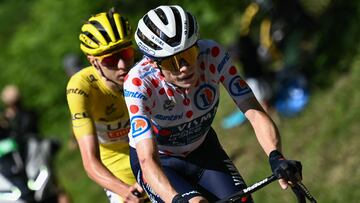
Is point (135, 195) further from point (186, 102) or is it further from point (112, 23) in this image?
point (112, 23)

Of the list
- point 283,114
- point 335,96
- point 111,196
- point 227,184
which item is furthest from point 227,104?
point 227,184

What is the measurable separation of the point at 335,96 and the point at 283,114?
1.01 m

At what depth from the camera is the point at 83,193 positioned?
55.9ft

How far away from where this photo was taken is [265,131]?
21.0 feet

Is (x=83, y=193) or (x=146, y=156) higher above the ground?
(x=83, y=193)

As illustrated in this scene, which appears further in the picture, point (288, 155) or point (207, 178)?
point (288, 155)

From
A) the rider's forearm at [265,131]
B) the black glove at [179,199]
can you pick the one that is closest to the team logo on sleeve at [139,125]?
the black glove at [179,199]

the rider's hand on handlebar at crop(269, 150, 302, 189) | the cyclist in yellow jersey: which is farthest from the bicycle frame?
the cyclist in yellow jersey

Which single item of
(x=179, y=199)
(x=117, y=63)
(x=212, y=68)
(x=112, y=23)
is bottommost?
(x=179, y=199)

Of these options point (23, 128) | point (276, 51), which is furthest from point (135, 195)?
A: point (276, 51)

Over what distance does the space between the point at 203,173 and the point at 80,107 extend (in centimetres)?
128

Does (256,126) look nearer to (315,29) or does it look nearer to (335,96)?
(335,96)

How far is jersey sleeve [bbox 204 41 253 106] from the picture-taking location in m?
6.59

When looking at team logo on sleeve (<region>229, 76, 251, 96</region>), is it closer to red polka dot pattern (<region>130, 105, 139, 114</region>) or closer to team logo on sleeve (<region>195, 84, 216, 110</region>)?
team logo on sleeve (<region>195, 84, 216, 110</region>)
